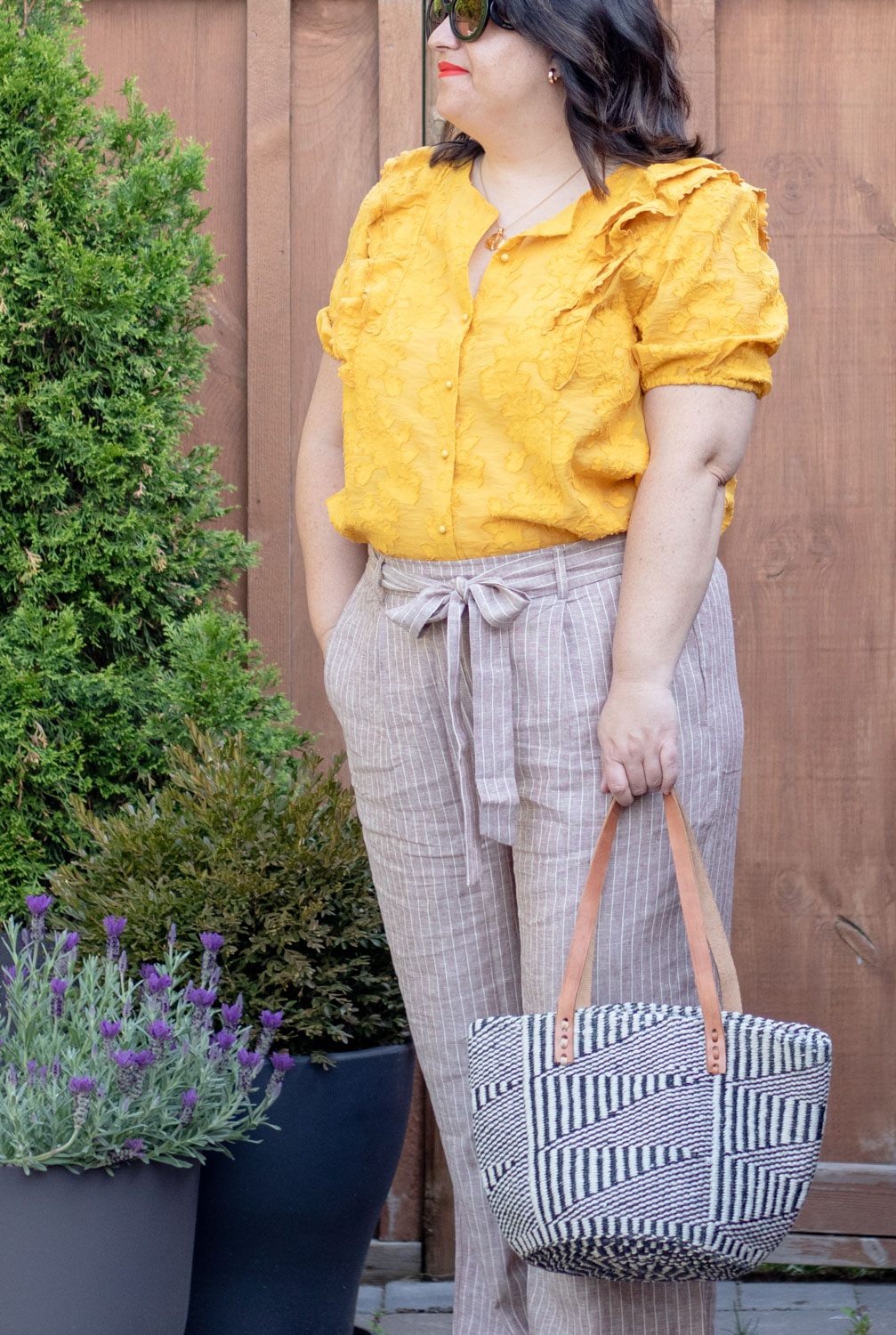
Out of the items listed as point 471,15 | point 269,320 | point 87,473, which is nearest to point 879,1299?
point 87,473

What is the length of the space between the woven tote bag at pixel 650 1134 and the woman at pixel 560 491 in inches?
6.3

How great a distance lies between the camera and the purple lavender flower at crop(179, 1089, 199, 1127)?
1813 millimetres

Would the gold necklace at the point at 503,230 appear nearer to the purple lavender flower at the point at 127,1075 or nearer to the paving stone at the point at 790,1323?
the purple lavender flower at the point at 127,1075

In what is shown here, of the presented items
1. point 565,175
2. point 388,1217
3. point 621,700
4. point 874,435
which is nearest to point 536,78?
point 565,175

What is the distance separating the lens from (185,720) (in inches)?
91.4

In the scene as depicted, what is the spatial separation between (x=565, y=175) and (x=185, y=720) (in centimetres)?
105

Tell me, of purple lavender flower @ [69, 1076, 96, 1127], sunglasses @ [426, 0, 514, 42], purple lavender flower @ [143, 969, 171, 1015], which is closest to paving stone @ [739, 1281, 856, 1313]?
purple lavender flower @ [143, 969, 171, 1015]

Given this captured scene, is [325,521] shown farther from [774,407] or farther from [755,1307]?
[755,1307]

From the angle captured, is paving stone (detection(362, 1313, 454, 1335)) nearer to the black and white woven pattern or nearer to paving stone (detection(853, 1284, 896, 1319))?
paving stone (detection(853, 1284, 896, 1319))

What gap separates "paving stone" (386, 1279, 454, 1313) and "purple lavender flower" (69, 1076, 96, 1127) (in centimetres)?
131

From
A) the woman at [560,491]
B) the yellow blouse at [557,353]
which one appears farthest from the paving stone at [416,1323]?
the yellow blouse at [557,353]

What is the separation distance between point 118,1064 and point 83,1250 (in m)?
0.24

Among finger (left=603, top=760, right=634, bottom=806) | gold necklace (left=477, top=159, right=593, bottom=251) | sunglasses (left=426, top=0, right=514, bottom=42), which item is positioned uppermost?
sunglasses (left=426, top=0, right=514, bottom=42)

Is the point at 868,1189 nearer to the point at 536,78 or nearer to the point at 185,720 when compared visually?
the point at 185,720
